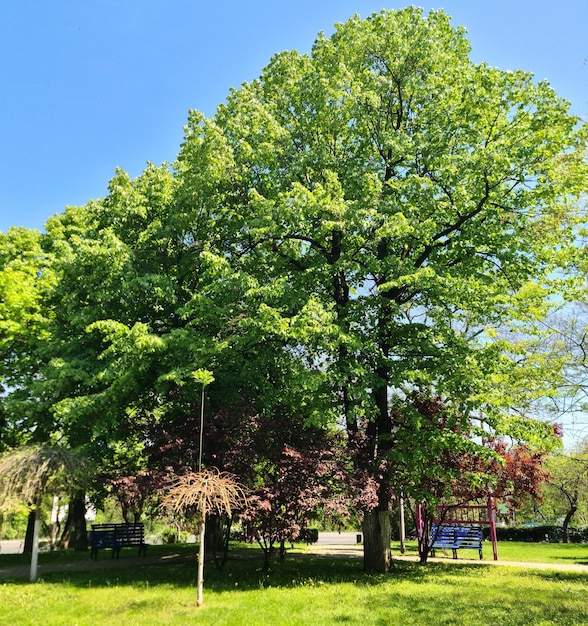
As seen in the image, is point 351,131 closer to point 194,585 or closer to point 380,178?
point 380,178

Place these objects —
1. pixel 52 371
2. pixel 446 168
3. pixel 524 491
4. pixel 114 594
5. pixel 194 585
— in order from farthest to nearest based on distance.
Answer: pixel 524 491, pixel 52 371, pixel 446 168, pixel 194 585, pixel 114 594

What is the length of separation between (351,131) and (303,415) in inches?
308

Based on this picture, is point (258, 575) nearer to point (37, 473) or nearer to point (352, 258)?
point (37, 473)

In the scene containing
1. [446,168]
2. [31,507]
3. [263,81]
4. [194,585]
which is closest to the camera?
[194,585]

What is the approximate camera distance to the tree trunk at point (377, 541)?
12.6 meters

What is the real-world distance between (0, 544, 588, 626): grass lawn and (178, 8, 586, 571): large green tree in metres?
2.34

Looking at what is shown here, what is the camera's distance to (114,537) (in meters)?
15.7

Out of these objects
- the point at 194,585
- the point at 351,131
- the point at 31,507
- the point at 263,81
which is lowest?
the point at 194,585

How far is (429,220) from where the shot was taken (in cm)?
1211

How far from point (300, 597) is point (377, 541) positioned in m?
3.91

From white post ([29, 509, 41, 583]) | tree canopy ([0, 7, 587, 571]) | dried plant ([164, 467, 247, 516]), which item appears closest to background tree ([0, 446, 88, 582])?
white post ([29, 509, 41, 583])

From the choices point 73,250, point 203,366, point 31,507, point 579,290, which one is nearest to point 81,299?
point 73,250

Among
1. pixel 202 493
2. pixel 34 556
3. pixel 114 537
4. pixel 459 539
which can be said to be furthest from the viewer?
pixel 459 539

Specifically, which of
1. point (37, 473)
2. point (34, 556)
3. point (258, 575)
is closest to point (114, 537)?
point (34, 556)
